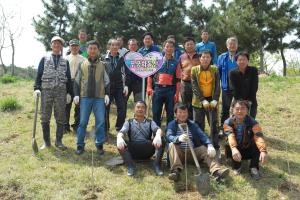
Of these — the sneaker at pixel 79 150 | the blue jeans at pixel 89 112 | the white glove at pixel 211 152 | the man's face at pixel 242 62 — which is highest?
the man's face at pixel 242 62

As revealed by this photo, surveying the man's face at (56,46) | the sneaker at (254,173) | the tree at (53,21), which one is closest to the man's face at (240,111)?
the sneaker at (254,173)

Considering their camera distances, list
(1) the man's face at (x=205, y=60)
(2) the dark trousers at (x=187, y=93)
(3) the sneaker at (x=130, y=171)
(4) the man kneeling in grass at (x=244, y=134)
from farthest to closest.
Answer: (2) the dark trousers at (x=187, y=93)
(1) the man's face at (x=205, y=60)
(3) the sneaker at (x=130, y=171)
(4) the man kneeling in grass at (x=244, y=134)

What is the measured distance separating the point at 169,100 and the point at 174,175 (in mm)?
2053

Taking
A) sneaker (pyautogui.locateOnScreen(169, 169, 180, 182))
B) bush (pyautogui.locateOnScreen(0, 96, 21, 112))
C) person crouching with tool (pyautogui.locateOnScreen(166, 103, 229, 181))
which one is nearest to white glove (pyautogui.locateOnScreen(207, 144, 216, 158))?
person crouching with tool (pyautogui.locateOnScreen(166, 103, 229, 181))

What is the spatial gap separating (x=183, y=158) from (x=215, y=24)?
17061 mm

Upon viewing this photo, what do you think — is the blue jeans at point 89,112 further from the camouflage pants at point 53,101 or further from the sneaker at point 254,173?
the sneaker at point 254,173

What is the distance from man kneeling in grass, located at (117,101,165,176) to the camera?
693cm

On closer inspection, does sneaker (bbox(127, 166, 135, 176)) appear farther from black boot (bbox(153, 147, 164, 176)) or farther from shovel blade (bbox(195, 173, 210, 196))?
shovel blade (bbox(195, 173, 210, 196))

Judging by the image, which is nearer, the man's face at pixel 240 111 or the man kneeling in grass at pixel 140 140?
the man's face at pixel 240 111

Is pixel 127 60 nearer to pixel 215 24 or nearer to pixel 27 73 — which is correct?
pixel 215 24

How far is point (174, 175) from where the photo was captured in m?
6.43

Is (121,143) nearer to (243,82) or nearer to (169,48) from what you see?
(169,48)

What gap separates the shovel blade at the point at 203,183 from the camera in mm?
6188

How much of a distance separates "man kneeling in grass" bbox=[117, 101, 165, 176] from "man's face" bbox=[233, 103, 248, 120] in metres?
1.40
